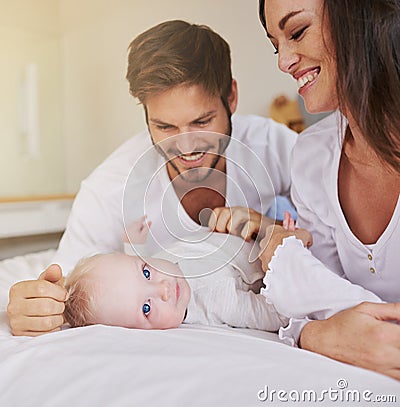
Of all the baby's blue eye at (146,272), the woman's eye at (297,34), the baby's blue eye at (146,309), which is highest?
the woman's eye at (297,34)

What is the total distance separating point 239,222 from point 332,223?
177 millimetres

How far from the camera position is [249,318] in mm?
1056

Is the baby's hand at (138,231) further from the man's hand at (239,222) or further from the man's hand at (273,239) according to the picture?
the man's hand at (273,239)

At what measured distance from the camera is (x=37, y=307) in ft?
3.23

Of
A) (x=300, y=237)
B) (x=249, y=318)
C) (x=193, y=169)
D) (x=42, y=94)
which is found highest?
(x=42, y=94)

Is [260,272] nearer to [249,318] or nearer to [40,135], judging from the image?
[249,318]

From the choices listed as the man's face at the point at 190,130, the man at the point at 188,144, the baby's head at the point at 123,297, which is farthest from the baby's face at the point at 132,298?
the man's face at the point at 190,130

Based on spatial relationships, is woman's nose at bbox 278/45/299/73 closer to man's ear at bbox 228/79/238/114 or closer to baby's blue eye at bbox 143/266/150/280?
man's ear at bbox 228/79/238/114

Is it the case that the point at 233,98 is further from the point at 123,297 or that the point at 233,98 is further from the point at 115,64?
the point at 123,297

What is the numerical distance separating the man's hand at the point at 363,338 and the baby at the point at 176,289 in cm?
17

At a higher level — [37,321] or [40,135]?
[40,135]

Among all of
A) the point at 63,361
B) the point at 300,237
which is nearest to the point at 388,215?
the point at 300,237

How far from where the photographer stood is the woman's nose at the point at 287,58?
1076 mm

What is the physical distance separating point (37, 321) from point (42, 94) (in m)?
0.84
